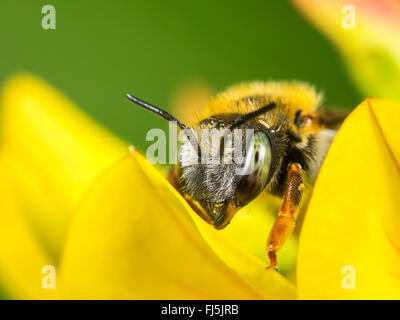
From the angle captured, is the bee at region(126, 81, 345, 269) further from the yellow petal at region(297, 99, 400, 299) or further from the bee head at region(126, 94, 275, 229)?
the yellow petal at region(297, 99, 400, 299)

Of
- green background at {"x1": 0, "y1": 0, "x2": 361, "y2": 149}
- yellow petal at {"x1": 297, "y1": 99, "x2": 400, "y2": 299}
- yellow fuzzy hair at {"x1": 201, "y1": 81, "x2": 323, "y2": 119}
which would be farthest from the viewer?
green background at {"x1": 0, "y1": 0, "x2": 361, "y2": 149}

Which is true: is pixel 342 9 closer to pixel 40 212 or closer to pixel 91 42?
pixel 40 212

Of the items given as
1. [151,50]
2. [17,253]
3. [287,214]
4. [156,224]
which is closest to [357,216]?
[287,214]

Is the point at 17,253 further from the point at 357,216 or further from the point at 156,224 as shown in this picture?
the point at 357,216

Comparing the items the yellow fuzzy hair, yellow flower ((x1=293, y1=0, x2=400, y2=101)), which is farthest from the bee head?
yellow flower ((x1=293, y1=0, x2=400, y2=101))

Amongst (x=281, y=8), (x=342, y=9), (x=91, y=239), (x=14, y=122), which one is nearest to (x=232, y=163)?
(x=91, y=239)
